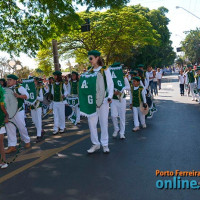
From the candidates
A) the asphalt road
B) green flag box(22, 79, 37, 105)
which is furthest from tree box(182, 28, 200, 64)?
green flag box(22, 79, 37, 105)

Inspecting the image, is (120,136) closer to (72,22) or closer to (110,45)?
(72,22)

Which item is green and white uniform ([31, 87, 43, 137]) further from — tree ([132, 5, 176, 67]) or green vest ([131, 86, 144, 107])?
tree ([132, 5, 176, 67])

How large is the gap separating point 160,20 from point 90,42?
30758 millimetres

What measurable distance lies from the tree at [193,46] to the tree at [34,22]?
210 feet

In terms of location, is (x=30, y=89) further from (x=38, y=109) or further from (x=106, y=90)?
(x=106, y=90)

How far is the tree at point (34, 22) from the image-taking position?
13352 mm

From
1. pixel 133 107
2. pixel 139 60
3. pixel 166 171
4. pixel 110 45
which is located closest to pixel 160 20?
pixel 139 60

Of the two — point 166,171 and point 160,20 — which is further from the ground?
point 160,20

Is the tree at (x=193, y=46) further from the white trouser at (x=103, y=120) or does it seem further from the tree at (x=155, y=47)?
the white trouser at (x=103, y=120)

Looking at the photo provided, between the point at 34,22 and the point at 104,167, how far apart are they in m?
11.1

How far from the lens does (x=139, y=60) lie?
47.8m

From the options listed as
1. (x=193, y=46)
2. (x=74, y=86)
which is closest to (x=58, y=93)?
(x=74, y=86)

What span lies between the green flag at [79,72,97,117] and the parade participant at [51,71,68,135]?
2792 millimetres

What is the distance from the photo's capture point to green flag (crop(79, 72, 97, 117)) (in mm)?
5773
